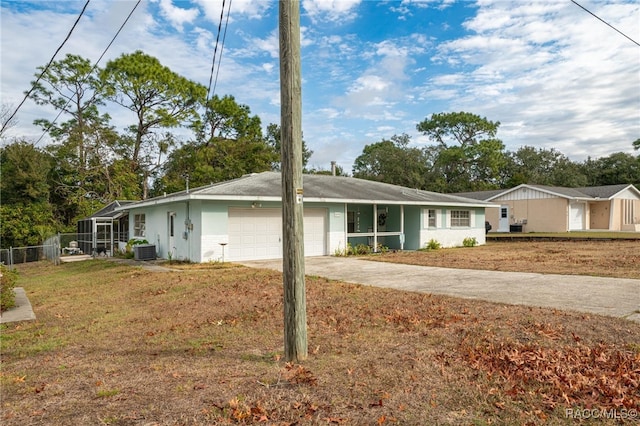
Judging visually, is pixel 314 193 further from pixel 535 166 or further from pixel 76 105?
pixel 535 166

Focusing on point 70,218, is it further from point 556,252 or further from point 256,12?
point 556,252

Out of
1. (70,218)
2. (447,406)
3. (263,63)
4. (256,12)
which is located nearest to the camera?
(447,406)

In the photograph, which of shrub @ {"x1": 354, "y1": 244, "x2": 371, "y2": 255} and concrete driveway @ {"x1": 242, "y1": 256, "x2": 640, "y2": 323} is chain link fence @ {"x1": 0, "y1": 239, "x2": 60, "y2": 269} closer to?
concrete driveway @ {"x1": 242, "y1": 256, "x2": 640, "y2": 323}

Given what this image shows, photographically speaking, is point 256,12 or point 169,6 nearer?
point 256,12

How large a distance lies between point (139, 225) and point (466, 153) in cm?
4268

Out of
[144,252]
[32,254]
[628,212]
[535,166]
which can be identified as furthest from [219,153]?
[535,166]

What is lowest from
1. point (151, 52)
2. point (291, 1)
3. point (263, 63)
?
point (291, 1)

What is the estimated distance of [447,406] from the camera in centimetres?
344

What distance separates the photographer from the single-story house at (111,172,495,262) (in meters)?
14.9

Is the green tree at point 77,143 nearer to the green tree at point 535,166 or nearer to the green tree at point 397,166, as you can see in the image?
the green tree at point 397,166

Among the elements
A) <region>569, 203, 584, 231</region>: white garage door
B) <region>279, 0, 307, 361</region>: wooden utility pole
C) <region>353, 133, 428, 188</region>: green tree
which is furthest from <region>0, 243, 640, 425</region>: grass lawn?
<region>353, 133, 428, 188</region>: green tree

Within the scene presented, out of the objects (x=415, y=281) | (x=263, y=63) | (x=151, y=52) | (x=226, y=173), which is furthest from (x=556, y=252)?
(x=151, y=52)

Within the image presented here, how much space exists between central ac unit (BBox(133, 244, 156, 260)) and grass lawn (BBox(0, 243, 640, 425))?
991 centimetres

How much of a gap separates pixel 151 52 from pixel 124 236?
19456 millimetres
